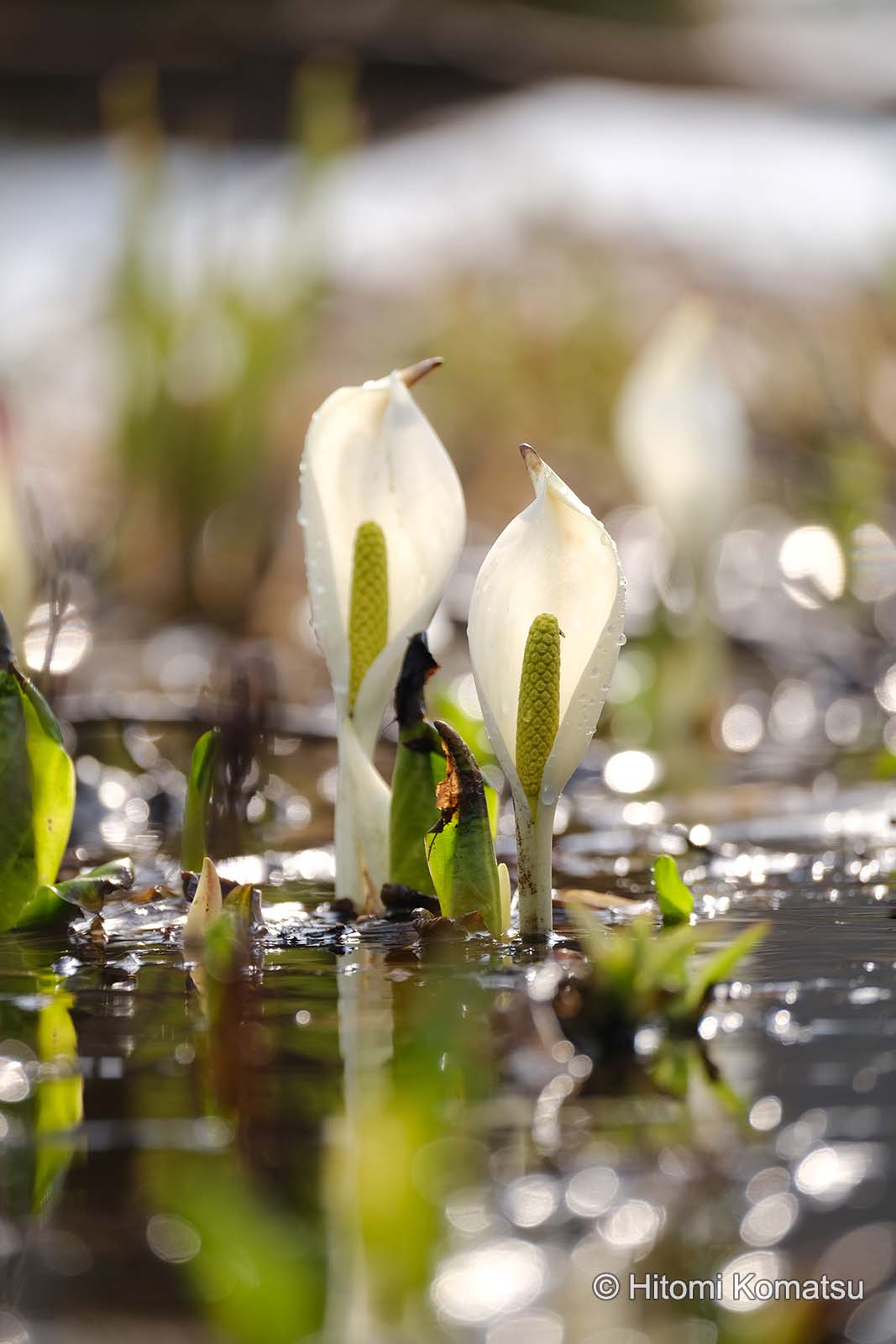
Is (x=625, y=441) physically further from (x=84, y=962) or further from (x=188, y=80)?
(x=188, y=80)

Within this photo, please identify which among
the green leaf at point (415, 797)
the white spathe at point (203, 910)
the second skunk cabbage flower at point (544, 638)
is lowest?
the white spathe at point (203, 910)

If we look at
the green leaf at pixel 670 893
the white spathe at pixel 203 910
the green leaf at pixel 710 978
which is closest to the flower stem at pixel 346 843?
the white spathe at pixel 203 910

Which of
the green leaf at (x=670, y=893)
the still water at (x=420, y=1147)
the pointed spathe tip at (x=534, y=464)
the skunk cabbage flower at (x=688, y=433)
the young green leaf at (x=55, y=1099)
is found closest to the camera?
the still water at (x=420, y=1147)

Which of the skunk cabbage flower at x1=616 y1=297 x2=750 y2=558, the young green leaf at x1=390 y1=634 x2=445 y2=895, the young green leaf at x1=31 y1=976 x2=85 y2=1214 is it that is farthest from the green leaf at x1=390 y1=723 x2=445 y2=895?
the skunk cabbage flower at x1=616 y1=297 x2=750 y2=558

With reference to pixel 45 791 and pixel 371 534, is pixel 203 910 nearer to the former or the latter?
pixel 45 791

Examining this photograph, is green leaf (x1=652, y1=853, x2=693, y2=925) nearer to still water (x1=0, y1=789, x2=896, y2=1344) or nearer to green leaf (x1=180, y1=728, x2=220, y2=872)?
still water (x1=0, y1=789, x2=896, y2=1344)

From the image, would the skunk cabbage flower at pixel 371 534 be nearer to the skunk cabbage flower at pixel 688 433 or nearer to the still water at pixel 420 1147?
the still water at pixel 420 1147

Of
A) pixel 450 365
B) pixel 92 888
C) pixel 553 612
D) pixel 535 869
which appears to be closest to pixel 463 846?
pixel 535 869

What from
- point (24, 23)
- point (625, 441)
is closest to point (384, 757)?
point (625, 441)
